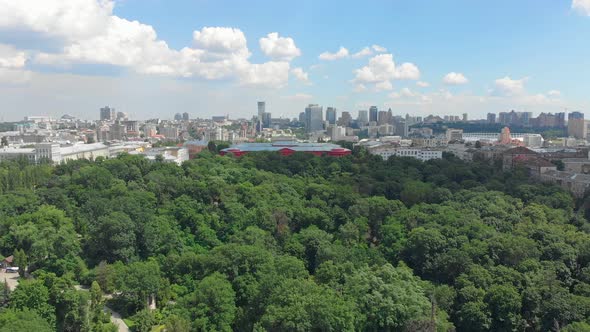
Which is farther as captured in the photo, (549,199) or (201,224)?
(549,199)

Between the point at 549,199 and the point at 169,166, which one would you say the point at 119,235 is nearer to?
the point at 169,166

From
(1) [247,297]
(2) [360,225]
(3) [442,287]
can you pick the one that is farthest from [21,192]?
(3) [442,287]

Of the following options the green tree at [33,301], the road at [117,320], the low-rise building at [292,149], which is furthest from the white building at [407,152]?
the green tree at [33,301]

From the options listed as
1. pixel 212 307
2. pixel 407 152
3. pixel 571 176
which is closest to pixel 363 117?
pixel 407 152

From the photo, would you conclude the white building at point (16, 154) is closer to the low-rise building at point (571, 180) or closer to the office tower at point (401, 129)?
the low-rise building at point (571, 180)

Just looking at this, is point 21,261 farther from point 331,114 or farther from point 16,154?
point 331,114

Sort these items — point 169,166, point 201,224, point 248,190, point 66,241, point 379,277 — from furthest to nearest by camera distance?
point 169,166 → point 248,190 → point 201,224 → point 66,241 → point 379,277

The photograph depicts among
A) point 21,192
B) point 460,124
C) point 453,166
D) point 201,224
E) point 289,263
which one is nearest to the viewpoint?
point 289,263

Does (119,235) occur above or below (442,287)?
above
